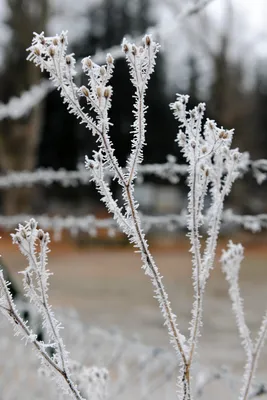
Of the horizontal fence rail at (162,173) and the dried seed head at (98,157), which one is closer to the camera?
the dried seed head at (98,157)

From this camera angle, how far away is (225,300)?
20.4ft

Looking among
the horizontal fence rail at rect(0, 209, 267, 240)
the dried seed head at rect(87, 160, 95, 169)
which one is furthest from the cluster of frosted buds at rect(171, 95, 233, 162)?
the horizontal fence rail at rect(0, 209, 267, 240)

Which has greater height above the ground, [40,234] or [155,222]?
[155,222]

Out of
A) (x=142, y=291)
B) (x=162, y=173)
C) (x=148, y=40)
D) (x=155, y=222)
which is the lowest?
(x=148, y=40)

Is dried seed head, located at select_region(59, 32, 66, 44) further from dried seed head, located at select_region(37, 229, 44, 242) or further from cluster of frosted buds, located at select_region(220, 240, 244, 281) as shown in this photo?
cluster of frosted buds, located at select_region(220, 240, 244, 281)

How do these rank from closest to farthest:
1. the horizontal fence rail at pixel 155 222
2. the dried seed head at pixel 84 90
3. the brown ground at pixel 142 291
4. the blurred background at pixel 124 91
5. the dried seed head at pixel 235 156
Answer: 1. the dried seed head at pixel 84 90
2. the dried seed head at pixel 235 156
3. the horizontal fence rail at pixel 155 222
4. the brown ground at pixel 142 291
5. the blurred background at pixel 124 91

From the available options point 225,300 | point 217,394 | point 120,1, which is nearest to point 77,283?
point 225,300

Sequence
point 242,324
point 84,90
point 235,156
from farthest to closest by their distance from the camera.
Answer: point 242,324 < point 235,156 < point 84,90

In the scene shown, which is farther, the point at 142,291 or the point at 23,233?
the point at 142,291

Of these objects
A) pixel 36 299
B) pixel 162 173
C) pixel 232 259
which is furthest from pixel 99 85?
pixel 162 173

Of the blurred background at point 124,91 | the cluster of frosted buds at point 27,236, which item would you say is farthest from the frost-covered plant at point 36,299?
the blurred background at point 124,91

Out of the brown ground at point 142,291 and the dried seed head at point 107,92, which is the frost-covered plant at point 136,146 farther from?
the brown ground at point 142,291

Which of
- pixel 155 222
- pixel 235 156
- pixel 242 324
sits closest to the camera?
pixel 235 156

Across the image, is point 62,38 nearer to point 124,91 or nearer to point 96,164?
point 96,164
